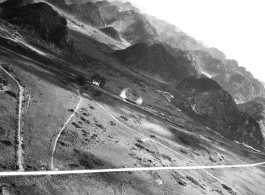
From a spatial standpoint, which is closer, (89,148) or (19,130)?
(19,130)

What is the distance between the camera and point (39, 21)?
156m

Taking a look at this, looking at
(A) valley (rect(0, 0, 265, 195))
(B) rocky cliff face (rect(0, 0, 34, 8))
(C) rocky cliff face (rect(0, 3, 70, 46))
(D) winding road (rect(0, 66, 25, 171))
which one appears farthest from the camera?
(B) rocky cliff face (rect(0, 0, 34, 8))

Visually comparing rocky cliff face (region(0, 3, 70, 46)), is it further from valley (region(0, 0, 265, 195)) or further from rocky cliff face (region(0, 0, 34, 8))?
rocky cliff face (region(0, 0, 34, 8))

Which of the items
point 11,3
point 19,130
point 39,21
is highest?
point 11,3

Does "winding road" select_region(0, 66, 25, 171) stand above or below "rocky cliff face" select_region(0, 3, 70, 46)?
below

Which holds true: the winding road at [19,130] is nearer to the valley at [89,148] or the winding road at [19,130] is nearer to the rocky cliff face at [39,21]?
the valley at [89,148]

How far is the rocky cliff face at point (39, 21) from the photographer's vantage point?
149 meters

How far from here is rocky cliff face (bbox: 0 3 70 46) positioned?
489 ft

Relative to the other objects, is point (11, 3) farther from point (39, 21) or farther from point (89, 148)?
point (89, 148)

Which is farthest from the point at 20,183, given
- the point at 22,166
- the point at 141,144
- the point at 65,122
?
the point at 141,144

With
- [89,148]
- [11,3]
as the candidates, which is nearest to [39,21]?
[11,3]

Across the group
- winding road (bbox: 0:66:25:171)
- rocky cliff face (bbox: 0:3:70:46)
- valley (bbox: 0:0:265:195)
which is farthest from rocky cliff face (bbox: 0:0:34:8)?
winding road (bbox: 0:66:25:171)

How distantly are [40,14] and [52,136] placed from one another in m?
129

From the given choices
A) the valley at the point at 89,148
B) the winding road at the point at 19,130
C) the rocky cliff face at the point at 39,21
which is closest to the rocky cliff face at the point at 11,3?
the rocky cliff face at the point at 39,21
